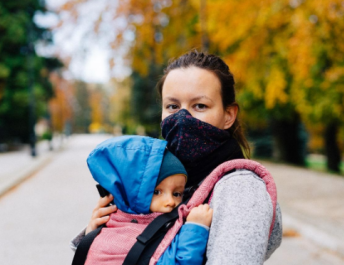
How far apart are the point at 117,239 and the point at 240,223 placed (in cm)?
49

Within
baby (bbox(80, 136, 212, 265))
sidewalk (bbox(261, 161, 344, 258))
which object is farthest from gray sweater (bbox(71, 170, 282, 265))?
sidewalk (bbox(261, 161, 344, 258))

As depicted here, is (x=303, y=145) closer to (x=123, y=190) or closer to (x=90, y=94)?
(x=123, y=190)

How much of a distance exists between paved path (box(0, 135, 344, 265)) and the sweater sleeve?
4011 millimetres

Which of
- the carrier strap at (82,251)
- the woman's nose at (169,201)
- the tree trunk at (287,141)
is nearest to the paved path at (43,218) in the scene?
the carrier strap at (82,251)

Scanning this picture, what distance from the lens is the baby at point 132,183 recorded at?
136cm

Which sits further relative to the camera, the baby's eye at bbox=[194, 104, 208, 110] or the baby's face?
the baby's eye at bbox=[194, 104, 208, 110]

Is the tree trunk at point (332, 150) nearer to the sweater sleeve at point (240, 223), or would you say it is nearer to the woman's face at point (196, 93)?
the woman's face at point (196, 93)

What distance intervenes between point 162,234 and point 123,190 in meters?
0.22

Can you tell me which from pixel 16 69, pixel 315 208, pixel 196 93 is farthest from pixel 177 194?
pixel 16 69

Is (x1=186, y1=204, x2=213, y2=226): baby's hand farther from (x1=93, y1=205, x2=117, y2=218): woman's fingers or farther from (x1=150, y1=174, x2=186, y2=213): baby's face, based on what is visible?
(x1=93, y1=205, x2=117, y2=218): woman's fingers

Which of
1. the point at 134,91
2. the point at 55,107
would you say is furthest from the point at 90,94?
the point at 134,91

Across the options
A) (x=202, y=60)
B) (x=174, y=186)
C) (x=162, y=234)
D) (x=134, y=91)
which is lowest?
(x=134, y=91)

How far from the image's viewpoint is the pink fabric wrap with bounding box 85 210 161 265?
137cm

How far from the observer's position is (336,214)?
275 inches
